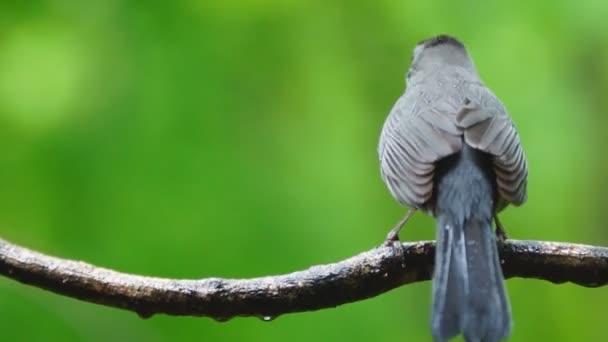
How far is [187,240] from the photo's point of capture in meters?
5.57

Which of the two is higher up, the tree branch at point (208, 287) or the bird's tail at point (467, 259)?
the bird's tail at point (467, 259)

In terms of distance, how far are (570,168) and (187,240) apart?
5.75 feet

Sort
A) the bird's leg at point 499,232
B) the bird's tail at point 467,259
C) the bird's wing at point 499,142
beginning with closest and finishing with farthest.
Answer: the bird's tail at point 467,259 < the bird's wing at point 499,142 < the bird's leg at point 499,232

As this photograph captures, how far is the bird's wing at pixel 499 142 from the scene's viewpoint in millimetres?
4660

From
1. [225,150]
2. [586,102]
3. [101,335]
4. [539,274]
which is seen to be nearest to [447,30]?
[586,102]

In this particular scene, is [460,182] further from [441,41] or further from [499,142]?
[441,41]

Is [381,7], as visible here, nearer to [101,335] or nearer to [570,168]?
[570,168]

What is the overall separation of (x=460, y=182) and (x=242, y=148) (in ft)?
4.21

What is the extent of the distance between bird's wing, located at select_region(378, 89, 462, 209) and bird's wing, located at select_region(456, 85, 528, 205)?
0.06m

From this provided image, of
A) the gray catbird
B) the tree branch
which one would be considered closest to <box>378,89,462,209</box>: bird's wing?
the gray catbird

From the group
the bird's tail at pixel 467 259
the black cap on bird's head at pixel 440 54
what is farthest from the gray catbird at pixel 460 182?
the black cap on bird's head at pixel 440 54

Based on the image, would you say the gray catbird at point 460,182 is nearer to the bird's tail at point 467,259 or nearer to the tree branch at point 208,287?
the bird's tail at point 467,259

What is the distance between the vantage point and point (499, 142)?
15.8 ft

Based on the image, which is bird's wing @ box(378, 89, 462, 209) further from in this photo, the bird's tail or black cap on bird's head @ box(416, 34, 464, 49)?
black cap on bird's head @ box(416, 34, 464, 49)
